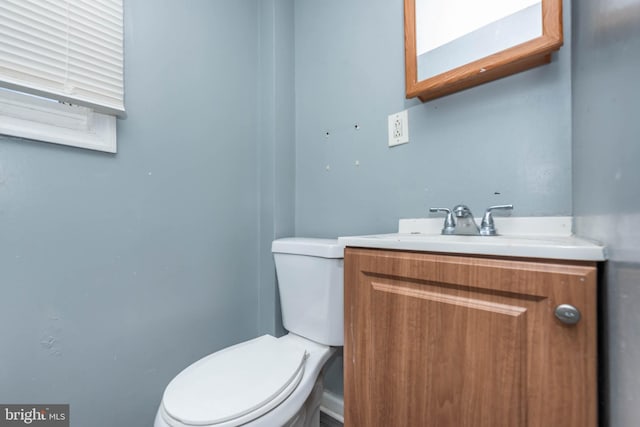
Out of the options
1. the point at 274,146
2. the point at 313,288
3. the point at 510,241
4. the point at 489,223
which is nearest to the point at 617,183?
the point at 510,241

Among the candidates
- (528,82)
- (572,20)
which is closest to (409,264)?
(528,82)

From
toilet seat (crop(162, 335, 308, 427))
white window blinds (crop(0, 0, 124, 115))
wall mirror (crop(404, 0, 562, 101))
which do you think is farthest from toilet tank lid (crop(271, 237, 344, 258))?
white window blinds (crop(0, 0, 124, 115))

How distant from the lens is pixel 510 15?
0.74 metres

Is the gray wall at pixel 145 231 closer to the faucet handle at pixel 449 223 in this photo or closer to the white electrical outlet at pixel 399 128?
the white electrical outlet at pixel 399 128

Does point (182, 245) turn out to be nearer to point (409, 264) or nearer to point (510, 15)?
point (409, 264)

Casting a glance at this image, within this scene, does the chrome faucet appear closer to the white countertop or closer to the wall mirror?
the white countertop

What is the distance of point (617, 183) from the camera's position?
0.34 metres

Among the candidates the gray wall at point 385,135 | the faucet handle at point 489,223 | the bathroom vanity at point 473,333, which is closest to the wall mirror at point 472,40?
the gray wall at point 385,135

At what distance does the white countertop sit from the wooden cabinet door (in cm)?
2

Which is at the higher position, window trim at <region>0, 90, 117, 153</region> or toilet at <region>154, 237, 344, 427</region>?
window trim at <region>0, 90, 117, 153</region>

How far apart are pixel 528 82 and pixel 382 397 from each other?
36.2 inches

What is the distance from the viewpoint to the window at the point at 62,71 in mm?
715

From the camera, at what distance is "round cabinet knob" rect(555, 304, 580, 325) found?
0.38 m

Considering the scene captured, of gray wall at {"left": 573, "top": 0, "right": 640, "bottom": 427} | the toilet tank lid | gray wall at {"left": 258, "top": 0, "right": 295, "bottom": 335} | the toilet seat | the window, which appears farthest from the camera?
gray wall at {"left": 258, "top": 0, "right": 295, "bottom": 335}
